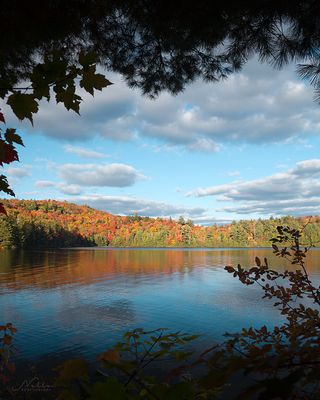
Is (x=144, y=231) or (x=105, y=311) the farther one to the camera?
(x=144, y=231)

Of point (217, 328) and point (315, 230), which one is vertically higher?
point (315, 230)

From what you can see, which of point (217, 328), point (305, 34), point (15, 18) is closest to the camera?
point (15, 18)

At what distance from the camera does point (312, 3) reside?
3834 mm

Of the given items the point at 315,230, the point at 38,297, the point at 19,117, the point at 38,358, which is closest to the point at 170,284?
the point at 38,297

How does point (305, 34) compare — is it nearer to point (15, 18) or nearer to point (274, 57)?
point (274, 57)

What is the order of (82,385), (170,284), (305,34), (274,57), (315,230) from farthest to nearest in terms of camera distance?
(315,230) < (170,284) < (274,57) < (305,34) < (82,385)

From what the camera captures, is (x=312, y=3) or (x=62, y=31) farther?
(x=62, y=31)

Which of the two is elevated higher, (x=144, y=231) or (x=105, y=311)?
(x=144, y=231)

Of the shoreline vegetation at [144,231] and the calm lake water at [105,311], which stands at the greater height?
the shoreline vegetation at [144,231]

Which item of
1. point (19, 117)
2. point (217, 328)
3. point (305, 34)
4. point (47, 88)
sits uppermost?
point (305, 34)

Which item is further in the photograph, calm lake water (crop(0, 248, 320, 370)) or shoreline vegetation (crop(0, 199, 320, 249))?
shoreline vegetation (crop(0, 199, 320, 249))

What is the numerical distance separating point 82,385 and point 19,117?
3.56 ft

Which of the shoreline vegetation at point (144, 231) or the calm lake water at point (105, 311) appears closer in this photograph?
the calm lake water at point (105, 311)

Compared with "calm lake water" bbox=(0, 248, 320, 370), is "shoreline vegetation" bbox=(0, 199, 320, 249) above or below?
above
